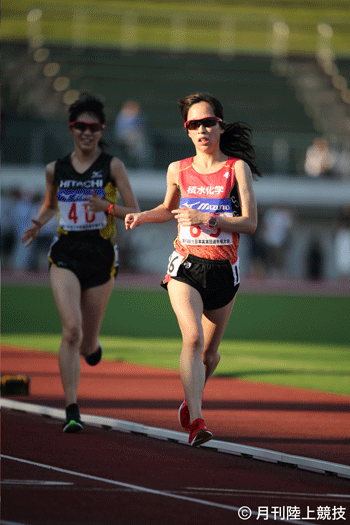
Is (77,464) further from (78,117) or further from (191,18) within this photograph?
(191,18)

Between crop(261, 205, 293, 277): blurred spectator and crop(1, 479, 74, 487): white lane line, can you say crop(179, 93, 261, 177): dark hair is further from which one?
crop(261, 205, 293, 277): blurred spectator

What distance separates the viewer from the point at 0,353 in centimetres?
1134

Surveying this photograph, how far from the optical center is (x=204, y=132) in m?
5.75

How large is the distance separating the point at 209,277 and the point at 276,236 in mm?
23079

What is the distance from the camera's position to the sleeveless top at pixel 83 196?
260 inches

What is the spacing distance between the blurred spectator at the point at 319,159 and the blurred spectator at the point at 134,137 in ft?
18.9

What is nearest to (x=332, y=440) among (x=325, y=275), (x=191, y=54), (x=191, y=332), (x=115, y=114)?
(x=191, y=332)

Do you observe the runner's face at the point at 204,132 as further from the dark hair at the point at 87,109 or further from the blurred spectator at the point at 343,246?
the blurred spectator at the point at 343,246

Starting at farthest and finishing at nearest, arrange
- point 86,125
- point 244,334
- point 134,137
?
1. point 134,137
2. point 244,334
3. point 86,125

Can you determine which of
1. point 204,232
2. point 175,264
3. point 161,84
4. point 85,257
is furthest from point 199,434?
point 161,84

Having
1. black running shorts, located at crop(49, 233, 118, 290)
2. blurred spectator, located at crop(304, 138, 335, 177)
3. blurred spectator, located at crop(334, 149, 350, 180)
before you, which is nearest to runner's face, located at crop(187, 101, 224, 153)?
black running shorts, located at crop(49, 233, 118, 290)

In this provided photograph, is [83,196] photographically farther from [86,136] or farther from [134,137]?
[134,137]

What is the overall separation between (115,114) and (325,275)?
1050 cm

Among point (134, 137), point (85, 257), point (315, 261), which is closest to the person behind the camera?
point (85, 257)
